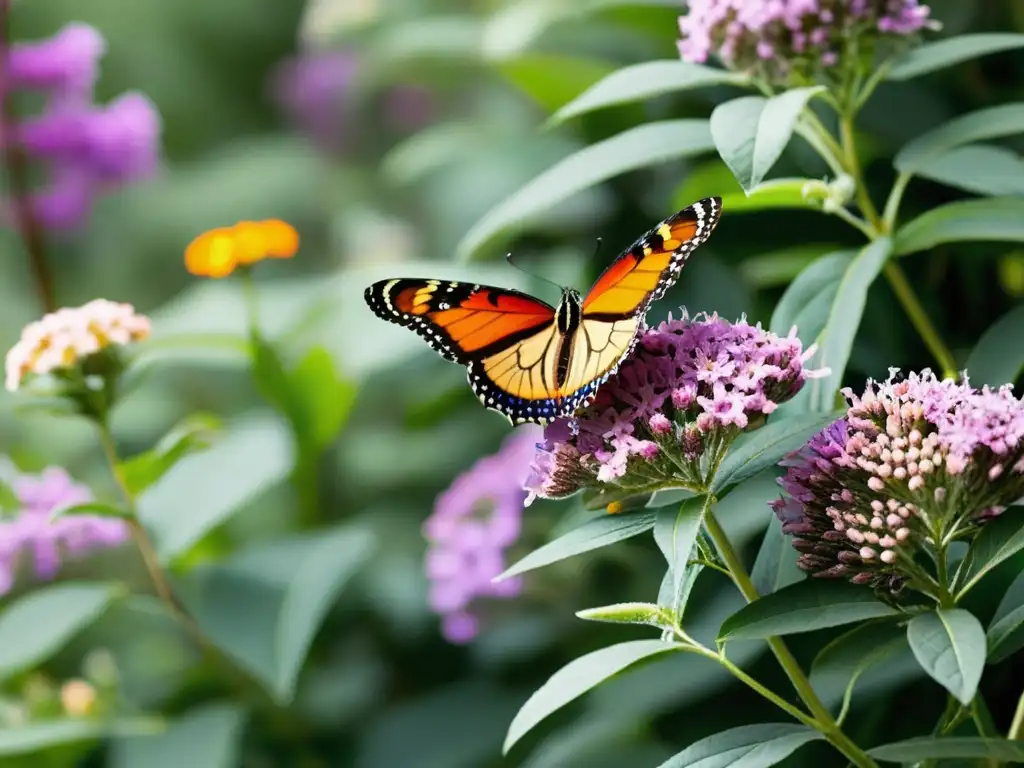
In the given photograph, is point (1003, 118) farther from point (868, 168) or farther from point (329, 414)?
point (329, 414)

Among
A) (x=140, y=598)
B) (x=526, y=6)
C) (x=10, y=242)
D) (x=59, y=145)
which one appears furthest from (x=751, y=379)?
(x=10, y=242)

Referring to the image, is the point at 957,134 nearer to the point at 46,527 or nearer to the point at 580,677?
the point at 580,677

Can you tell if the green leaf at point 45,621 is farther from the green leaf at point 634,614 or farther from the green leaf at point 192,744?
the green leaf at point 634,614

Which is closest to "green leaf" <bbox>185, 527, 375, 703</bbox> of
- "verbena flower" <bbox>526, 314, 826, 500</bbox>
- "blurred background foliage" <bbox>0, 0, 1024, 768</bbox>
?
"blurred background foliage" <bbox>0, 0, 1024, 768</bbox>

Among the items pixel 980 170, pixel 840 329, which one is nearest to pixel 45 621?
pixel 840 329

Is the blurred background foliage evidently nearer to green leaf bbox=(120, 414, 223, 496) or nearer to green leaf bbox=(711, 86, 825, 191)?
green leaf bbox=(120, 414, 223, 496)

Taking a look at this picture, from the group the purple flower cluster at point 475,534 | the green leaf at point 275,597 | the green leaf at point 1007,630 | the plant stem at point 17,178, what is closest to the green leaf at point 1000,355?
the green leaf at point 1007,630
